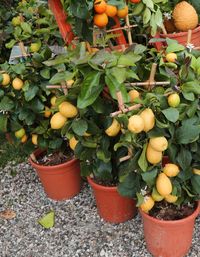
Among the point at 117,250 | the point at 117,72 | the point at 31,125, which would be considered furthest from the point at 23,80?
the point at 117,250

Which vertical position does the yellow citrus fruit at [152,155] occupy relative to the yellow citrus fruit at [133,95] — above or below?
below

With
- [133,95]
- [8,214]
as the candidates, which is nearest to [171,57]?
[133,95]

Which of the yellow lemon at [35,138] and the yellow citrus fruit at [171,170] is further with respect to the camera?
the yellow lemon at [35,138]

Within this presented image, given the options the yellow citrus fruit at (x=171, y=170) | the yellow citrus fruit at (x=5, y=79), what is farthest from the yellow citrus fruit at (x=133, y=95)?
the yellow citrus fruit at (x=5, y=79)

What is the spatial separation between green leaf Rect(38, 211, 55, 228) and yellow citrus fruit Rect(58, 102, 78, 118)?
0.93 meters

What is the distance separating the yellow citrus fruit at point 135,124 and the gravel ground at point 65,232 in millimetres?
935

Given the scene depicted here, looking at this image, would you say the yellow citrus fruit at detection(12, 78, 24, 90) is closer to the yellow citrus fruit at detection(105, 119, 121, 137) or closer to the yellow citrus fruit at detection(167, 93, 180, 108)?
the yellow citrus fruit at detection(105, 119, 121, 137)

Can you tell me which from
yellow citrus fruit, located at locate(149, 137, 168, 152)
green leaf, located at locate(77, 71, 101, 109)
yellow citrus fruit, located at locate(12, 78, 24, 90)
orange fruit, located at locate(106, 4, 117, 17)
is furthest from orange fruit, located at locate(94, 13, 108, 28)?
yellow citrus fruit, located at locate(12, 78, 24, 90)

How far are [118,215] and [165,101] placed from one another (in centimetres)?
94

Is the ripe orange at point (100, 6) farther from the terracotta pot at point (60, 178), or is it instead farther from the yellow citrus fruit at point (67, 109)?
the terracotta pot at point (60, 178)

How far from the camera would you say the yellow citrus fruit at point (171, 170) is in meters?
1.74

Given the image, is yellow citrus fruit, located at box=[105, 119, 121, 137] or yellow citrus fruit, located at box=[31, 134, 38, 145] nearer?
yellow citrus fruit, located at box=[105, 119, 121, 137]

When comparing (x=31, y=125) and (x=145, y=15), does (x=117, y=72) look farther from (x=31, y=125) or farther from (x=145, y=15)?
(x=31, y=125)

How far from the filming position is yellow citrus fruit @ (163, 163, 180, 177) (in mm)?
1744
